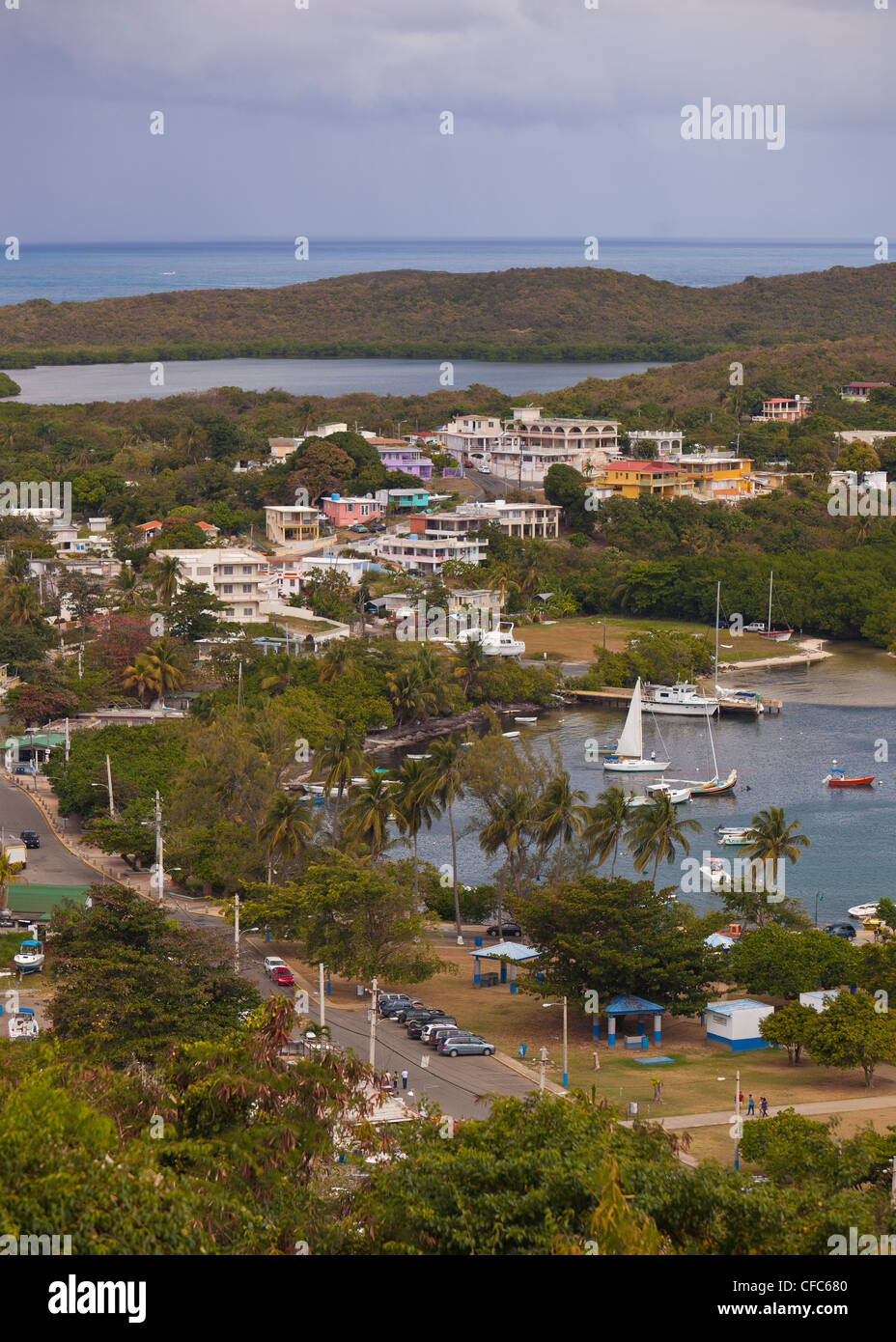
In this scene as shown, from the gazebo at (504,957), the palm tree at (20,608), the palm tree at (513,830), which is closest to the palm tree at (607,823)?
the palm tree at (513,830)

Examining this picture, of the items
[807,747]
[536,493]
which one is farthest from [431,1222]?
[536,493]

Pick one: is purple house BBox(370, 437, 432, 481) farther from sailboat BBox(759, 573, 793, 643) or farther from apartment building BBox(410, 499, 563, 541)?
sailboat BBox(759, 573, 793, 643)

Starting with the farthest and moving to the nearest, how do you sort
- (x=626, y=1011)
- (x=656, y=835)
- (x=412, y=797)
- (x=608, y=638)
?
(x=608, y=638) → (x=412, y=797) → (x=656, y=835) → (x=626, y=1011)

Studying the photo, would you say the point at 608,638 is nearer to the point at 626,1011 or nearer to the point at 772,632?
the point at 772,632

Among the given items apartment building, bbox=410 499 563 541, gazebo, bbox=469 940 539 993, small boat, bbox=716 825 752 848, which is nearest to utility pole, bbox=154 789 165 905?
gazebo, bbox=469 940 539 993

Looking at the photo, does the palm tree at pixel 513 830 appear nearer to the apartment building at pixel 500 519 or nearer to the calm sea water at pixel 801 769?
the calm sea water at pixel 801 769

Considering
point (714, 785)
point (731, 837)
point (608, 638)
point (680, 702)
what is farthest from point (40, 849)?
point (608, 638)

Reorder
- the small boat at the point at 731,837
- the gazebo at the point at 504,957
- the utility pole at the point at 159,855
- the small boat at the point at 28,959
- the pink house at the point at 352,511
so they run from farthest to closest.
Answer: the pink house at the point at 352,511
the small boat at the point at 731,837
the utility pole at the point at 159,855
the gazebo at the point at 504,957
the small boat at the point at 28,959
